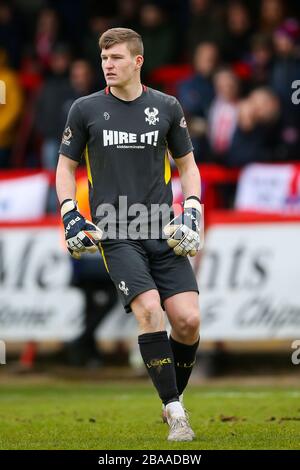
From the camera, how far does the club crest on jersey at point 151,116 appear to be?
7840 millimetres

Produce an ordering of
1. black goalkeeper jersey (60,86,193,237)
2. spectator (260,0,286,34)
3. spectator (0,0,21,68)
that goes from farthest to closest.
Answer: spectator (0,0,21,68) < spectator (260,0,286,34) < black goalkeeper jersey (60,86,193,237)

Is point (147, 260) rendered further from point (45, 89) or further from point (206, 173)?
point (45, 89)

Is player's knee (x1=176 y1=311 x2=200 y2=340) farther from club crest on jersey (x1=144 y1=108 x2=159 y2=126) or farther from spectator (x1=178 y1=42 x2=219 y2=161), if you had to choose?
spectator (x1=178 y1=42 x2=219 y2=161)

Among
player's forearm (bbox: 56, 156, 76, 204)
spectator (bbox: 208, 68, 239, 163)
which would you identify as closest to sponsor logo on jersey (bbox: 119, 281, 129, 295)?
player's forearm (bbox: 56, 156, 76, 204)

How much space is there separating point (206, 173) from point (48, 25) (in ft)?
17.1

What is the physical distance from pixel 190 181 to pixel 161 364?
1.32 m

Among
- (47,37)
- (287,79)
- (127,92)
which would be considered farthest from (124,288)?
(47,37)

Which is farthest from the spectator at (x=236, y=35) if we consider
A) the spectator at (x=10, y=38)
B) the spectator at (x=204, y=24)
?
the spectator at (x=10, y=38)

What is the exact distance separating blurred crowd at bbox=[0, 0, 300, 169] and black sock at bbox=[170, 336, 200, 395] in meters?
6.61

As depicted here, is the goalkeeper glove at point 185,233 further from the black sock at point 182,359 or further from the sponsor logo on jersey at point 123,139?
the black sock at point 182,359

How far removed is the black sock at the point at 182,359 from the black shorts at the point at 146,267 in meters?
0.42

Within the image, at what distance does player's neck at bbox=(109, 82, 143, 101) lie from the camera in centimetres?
787

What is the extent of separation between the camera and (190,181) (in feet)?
26.4

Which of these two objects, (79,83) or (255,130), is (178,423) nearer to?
(255,130)
